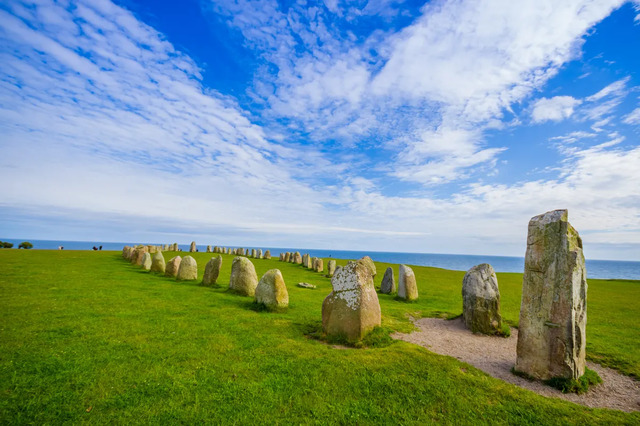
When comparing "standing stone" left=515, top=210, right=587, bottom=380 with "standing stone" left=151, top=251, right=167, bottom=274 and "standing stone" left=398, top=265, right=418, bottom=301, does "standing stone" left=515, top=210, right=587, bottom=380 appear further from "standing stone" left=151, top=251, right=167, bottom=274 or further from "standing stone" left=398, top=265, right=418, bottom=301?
"standing stone" left=151, top=251, right=167, bottom=274

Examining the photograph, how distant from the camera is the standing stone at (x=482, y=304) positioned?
1033 centimetres

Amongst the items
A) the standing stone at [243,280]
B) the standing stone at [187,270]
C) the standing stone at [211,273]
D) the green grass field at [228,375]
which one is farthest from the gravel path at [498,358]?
the standing stone at [187,270]

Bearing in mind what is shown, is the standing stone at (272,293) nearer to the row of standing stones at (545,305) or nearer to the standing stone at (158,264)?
the row of standing stones at (545,305)

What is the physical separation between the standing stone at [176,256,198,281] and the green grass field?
7393 millimetres

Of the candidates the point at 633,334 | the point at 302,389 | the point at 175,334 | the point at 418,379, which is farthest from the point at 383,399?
the point at 633,334

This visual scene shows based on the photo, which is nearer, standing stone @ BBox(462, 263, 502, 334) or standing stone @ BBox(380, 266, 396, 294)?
standing stone @ BBox(462, 263, 502, 334)

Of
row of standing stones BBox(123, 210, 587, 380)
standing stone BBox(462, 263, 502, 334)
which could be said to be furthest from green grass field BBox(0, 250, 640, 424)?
standing stone BBox(462, 263, 502, 334)

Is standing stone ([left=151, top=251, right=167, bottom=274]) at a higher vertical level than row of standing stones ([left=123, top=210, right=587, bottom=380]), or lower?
lower

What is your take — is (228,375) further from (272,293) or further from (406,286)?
(406,286)

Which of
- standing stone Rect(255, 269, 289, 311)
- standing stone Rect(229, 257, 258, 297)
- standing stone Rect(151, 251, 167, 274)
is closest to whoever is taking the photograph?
standing stone Rect(255, 269, 289, 311)

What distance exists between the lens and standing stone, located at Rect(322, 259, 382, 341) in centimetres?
834

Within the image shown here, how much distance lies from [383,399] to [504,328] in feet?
24.4

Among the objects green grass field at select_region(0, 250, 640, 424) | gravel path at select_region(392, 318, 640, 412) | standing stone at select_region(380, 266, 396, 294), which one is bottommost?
green grass field at select_region(0, 250, 640, 424)

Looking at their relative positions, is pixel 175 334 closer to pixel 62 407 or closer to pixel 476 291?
pixel 62 407
